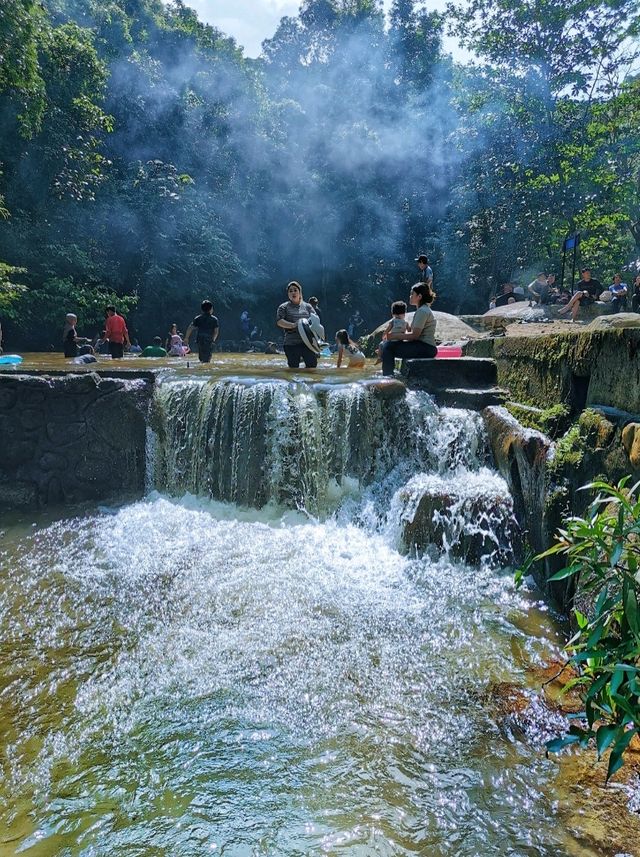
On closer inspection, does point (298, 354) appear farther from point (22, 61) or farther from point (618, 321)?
point (22, 61)

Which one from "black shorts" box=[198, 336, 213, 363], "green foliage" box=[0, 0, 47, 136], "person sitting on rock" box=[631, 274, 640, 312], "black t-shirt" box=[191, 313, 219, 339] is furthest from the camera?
"green foliage" box=[0, 0, 47, 136]

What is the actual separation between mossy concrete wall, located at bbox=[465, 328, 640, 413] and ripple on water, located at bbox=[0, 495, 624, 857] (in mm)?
1662

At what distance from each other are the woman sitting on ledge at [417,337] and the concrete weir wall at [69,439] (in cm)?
322

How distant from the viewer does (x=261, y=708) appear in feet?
10.1

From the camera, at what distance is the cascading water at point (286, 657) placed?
2383 millimetres

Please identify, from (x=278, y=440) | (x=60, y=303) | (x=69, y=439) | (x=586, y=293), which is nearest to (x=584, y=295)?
(x=586, y=293)

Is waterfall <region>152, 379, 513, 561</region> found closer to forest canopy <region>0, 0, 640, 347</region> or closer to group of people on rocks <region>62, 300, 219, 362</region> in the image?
group of people on rocks <region>62, 300, 219, 362</region>

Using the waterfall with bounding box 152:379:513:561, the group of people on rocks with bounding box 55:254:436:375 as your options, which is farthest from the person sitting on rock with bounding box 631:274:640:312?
the waterfall with bounding box 152:379:513:561

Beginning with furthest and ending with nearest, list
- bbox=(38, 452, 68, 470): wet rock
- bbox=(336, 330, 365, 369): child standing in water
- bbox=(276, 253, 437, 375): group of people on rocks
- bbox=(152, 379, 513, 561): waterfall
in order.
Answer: bbox=(336, 330, 365, 369): child standing in water → bbox=(276, 253, 437, 375): group of people on rocks → bbox=(38, 452, 68, 470): wet rock → bbox=(152, 379, 513, 561): waterfall

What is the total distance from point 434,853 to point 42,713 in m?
2.10

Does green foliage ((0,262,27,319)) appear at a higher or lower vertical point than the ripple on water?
higher

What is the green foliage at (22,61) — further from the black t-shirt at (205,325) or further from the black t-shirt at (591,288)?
the black t-shirt at (591,288)

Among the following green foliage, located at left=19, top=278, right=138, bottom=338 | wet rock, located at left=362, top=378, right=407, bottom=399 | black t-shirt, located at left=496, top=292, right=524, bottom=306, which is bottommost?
wet rock, located at left=362, top=378, right=407, bottom=399

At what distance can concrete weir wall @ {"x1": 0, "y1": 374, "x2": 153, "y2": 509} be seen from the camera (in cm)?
686
